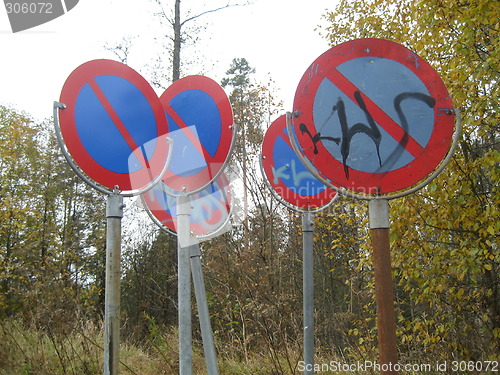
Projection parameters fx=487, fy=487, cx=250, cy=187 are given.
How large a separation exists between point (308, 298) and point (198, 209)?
915 millimetres

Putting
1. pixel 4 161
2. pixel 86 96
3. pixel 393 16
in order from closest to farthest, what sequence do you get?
pixel 86 96 → pixel 393 16 → pixel 4 161

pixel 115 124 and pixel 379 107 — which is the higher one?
pixel 115 124

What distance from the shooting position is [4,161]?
22.7 metres

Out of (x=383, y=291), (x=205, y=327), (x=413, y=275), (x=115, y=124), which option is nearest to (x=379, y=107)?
(x=383, y=291)

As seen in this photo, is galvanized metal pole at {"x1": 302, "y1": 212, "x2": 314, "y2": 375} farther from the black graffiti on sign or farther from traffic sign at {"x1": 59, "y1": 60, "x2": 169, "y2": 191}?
the black graffiti on sign

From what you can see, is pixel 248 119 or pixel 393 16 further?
pixel 248 119

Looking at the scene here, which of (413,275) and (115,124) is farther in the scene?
(413,275)

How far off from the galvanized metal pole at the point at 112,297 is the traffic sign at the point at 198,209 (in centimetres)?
74

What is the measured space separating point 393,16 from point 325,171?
7.39 metres

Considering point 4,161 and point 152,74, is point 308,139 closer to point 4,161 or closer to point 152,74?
point 152,74

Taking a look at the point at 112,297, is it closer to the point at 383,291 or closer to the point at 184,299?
the point at 184,299

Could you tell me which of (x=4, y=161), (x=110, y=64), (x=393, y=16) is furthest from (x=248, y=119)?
(x=4, y=161)

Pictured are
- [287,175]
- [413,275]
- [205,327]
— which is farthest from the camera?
[413,275]

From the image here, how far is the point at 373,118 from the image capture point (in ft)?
6.36
